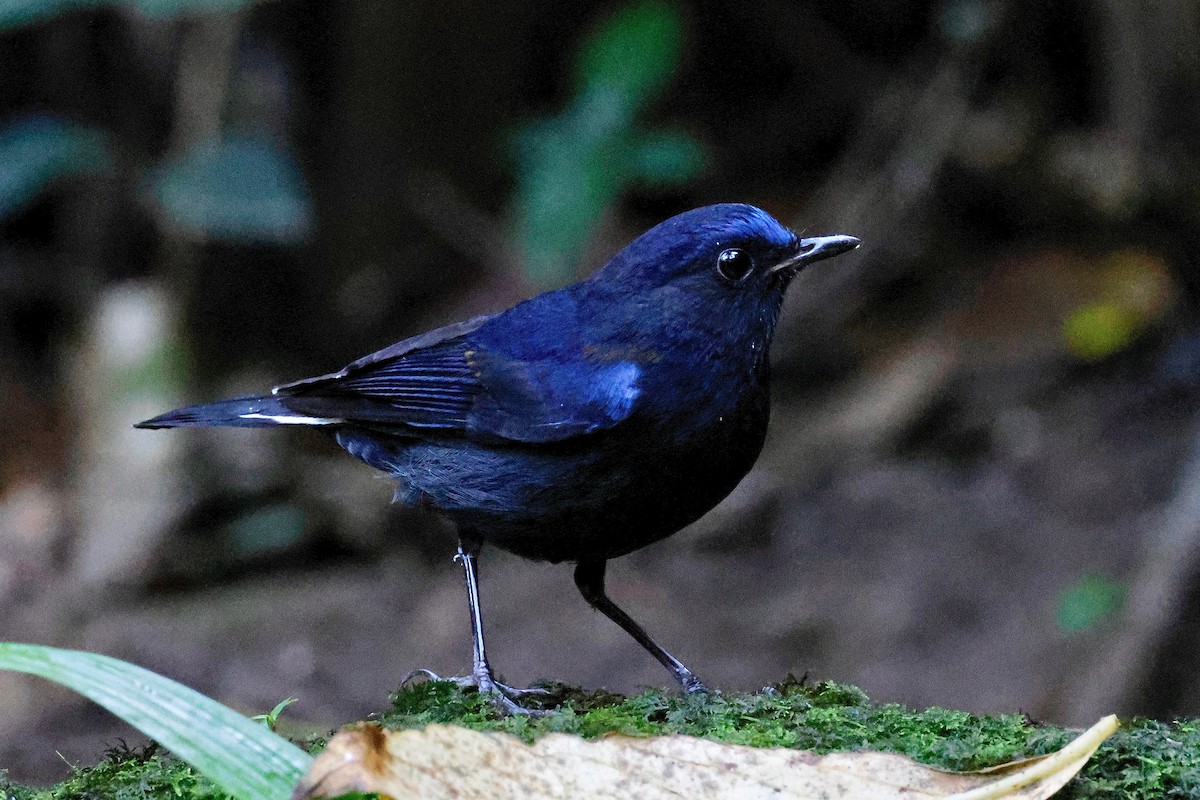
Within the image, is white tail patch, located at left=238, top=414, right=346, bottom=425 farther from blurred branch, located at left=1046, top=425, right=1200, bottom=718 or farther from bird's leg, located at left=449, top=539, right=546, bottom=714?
blurred branch, located at left=1046, top=425, right=1200, bottom=718

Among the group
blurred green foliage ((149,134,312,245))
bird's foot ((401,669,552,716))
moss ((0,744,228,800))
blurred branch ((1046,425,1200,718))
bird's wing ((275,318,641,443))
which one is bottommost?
moss ((0,744,228,800))

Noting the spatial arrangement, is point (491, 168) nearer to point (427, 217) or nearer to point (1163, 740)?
point (427, 217)

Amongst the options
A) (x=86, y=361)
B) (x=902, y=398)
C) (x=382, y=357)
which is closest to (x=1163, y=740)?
(x=382, y=357)

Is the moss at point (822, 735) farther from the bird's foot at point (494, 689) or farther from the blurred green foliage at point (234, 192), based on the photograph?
the blurred green foliage at point (234, 192)

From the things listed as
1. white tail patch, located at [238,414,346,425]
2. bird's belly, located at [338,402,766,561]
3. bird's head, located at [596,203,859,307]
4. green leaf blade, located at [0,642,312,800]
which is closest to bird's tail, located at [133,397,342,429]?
white tail patch, located at [238,414,346,425]

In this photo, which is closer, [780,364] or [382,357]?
[382,357]

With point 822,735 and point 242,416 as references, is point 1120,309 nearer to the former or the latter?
point 242,416

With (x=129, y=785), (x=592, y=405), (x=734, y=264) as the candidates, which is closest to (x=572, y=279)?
(x=734, y=264)

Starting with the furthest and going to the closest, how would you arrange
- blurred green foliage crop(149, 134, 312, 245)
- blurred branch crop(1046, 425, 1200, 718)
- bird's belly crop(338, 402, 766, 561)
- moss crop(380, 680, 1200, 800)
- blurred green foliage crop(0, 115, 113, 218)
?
blurred green foliage crop(0, 115, 113, 218) → blurred green foliage crop(149, 134, 312, 245) → blurred branch crop(1046, 425, 1200, 718) → bird's belly crop(338, 402, 766, 561) → moss crop(380, 680, 1200, 800)
